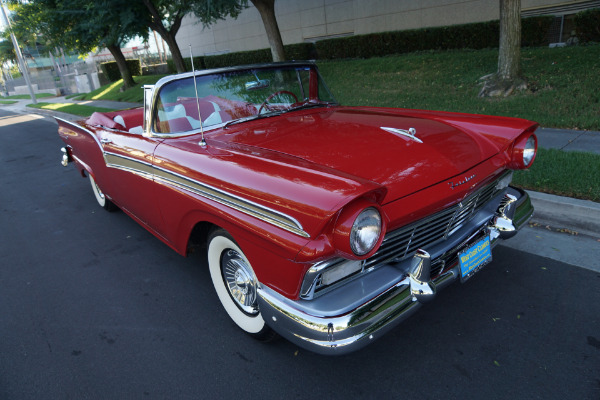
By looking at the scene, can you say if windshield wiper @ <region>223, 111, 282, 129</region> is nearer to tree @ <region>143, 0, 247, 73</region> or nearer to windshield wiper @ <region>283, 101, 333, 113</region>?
windshield wiper @ <region>283, 101, 333, 113</region>

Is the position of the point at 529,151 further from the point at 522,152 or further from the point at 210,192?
the point at 210,192

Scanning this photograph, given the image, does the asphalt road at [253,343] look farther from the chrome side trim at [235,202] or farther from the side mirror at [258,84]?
the side mirror at [258,84]

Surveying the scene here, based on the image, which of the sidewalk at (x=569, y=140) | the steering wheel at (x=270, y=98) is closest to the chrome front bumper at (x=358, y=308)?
the steering wheel at (x=270, y=98)

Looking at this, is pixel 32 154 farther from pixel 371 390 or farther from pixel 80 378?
pixel 371 390

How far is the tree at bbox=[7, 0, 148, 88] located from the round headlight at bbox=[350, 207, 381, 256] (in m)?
12.7

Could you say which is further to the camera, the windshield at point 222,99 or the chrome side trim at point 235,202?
the windshield at point 222,99

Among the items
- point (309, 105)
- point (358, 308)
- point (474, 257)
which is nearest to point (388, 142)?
point (474, 257)

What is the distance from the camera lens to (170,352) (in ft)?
8.18

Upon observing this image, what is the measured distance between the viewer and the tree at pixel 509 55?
7.16 metres

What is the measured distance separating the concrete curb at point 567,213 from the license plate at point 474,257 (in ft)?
5.24

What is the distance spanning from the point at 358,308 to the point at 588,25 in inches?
440

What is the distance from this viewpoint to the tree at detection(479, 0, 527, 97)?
7.16 m

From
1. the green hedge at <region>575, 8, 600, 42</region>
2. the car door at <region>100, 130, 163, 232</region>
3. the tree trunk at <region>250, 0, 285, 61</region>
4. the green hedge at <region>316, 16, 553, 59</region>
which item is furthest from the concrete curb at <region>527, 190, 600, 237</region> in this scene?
the green hedge at <region>316, 16, 553, 59</region>

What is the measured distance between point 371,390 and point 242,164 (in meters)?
1.37
